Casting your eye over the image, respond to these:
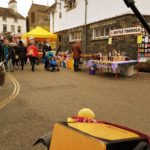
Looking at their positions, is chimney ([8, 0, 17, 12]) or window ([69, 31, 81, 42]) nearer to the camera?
window ([69, 31, 81, 42])

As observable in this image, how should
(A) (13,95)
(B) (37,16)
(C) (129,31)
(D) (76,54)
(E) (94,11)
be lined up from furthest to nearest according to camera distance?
(B) (37,16) < (E) (94,11) < (D) (76,54) < (C) (129,31) < (A) (13,95)

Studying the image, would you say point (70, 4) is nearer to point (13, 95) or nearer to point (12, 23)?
point (13, 95)

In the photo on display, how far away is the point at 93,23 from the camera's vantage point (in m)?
23.3

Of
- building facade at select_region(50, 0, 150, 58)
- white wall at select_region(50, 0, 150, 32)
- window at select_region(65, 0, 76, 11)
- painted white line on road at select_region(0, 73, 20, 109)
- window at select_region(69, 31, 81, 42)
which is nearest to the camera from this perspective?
painted white line on road at select_region(0, 73, 20, 109)

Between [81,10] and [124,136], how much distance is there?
23.1 m

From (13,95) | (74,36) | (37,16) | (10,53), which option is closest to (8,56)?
(10,53)

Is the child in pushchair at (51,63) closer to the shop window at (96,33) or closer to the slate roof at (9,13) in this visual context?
the shop window at (96,33)

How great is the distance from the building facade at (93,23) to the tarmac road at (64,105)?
18.6 ft

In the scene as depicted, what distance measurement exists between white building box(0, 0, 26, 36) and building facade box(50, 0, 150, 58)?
4393cm

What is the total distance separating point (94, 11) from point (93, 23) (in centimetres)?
88

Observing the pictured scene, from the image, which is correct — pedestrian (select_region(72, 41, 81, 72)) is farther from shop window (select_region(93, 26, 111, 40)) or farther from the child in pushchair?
shop window (select_region(93, 26, 111, 40))

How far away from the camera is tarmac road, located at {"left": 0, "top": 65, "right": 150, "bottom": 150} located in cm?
619

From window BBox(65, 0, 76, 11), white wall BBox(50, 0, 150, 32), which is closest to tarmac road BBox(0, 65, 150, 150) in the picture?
white wall BBox(50, 0, 150, 32)

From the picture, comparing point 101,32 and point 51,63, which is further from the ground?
point 101,32
